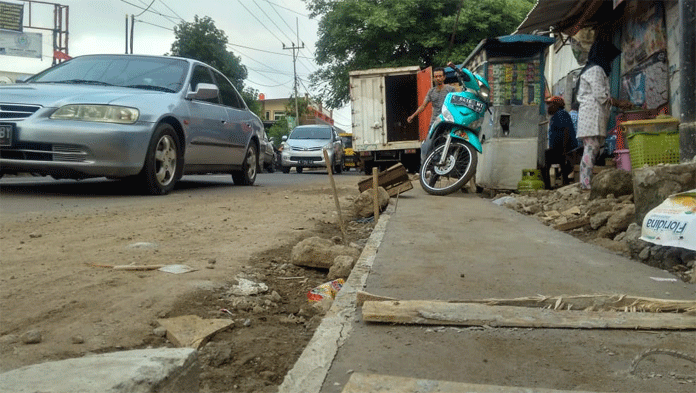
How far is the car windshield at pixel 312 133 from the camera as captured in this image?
2182 cm

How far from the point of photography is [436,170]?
Answer: 27.7ft

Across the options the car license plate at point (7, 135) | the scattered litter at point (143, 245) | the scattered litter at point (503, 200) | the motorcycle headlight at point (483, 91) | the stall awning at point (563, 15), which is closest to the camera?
the scattered litter at point (143, 245)

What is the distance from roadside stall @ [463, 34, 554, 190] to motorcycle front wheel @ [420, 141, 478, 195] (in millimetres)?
1111

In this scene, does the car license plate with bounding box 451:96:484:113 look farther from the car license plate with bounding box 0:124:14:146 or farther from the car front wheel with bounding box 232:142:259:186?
the car license plate with bounding box 0:124:14:146

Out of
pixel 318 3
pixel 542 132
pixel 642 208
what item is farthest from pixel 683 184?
pixel 318 3

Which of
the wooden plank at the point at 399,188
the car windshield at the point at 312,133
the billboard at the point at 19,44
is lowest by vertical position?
the wooden plank at the point at 399,188

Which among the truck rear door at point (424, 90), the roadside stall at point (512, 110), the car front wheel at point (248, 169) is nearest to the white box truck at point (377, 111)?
the truck rear door at point (424, 90)

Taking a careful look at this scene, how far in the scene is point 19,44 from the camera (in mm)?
41750

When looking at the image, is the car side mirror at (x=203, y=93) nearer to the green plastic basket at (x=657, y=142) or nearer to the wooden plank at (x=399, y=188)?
the wooden plank at (x=399, y=188)

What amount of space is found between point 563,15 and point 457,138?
300 centimetres

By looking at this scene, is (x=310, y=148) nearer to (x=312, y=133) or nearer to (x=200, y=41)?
(x=312, y=133)

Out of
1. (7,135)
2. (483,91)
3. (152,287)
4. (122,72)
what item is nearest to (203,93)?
(122,72)

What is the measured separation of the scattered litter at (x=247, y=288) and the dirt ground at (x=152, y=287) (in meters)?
0.04

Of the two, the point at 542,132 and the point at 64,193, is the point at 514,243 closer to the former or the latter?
the point at 64,193
